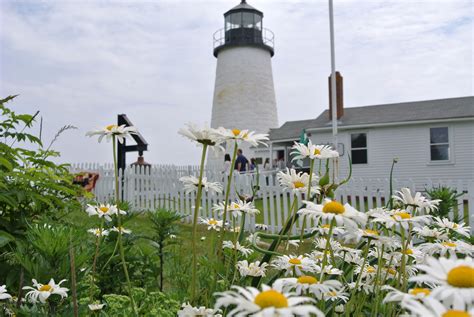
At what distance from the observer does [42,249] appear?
1.59m

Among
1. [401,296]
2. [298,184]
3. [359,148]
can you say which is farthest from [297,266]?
[359,148]

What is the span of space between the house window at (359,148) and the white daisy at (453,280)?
2005cm

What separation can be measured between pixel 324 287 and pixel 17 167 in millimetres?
2209

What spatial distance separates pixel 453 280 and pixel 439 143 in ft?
65.3

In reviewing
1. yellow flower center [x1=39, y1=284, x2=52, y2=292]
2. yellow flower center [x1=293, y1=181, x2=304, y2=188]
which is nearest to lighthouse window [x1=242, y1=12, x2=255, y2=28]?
yellow flower center [x1=293, y1=181, x2=304, y2=188]

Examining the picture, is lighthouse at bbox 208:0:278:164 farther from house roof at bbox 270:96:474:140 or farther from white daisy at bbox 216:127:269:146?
white daisy at bbox 216:127:269:146

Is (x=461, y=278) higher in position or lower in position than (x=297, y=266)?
higher

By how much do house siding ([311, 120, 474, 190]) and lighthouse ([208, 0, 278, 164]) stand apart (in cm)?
614

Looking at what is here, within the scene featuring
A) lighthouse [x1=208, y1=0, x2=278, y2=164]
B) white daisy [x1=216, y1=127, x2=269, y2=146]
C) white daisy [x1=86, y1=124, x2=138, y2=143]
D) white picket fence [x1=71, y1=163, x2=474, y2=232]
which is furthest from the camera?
lighthouse [x1=208, y1=0, x2=278, y2=164]

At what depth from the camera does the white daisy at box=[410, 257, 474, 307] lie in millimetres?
669

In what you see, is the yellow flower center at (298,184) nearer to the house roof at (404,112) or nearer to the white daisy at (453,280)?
the white daisy at (453,280)

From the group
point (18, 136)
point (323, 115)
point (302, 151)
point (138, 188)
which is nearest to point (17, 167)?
point (18, 136)

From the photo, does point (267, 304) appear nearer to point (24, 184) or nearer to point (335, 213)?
point (335, 213)

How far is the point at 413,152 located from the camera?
1908cm
